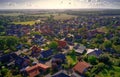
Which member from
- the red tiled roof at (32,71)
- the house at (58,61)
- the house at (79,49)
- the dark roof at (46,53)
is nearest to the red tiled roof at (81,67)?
the house at (58,61)

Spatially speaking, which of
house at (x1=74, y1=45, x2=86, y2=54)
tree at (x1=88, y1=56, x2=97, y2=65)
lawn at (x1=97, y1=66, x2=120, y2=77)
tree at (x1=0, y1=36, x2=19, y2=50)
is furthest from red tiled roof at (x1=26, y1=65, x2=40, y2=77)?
tree at (x1=0, y1=36, x2=19, y2=50)

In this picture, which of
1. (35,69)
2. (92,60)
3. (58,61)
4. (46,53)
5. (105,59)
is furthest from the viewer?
(46,53)

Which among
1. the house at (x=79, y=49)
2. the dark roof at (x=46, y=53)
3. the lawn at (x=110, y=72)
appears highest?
the dark roof at (x=46, y=53)

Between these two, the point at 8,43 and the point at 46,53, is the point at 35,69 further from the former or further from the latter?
the point at 8,43

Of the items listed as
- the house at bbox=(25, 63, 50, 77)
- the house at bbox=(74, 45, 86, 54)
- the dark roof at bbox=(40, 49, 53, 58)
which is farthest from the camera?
the house at bbox=(74, 45, 86, 54)

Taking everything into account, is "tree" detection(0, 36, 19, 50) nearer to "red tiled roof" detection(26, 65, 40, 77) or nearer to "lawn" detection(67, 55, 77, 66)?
"lawn" detection(67, 55, 77, 66)

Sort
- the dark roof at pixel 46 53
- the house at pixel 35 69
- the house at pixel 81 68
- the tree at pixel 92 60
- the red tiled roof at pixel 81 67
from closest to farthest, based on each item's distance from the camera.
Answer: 1. the house at pixel 81 68
2. the house at pixel 35 69
3. the red tiled roof at pixel 81 67
4. the tree at pixel 92 60
5. the dark roof at pixel 46 53

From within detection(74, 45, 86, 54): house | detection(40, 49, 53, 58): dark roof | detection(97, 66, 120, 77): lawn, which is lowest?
detection(97, 66, 120, 77): lawn

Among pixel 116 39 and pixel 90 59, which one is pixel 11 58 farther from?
pixel 116 39

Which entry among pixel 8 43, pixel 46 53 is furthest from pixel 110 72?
pixel 8 43

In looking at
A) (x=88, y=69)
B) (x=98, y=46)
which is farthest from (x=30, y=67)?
(x=98, y=46)

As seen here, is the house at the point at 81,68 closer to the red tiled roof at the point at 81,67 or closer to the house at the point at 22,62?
the red tiled roof at the point at 81,67
